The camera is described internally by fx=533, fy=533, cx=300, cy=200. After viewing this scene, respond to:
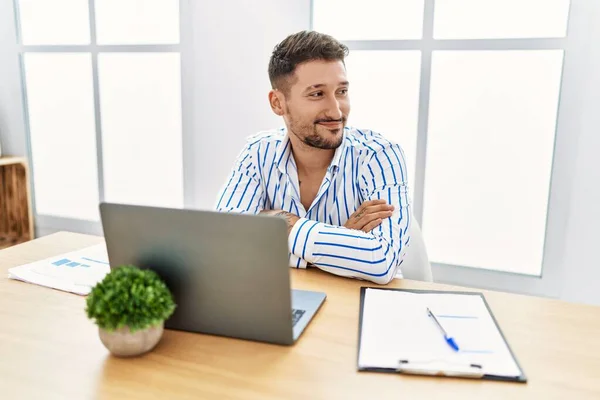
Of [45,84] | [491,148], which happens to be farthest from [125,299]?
[45,84]

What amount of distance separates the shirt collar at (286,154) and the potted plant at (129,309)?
0.82 meters

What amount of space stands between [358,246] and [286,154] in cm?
50

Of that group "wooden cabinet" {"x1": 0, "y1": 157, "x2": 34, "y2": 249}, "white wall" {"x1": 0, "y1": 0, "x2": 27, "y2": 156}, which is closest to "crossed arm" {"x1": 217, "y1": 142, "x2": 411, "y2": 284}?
"wooden cabinet" {"x1": 0, "y1": 157, "x2": 34, "y2": 249}

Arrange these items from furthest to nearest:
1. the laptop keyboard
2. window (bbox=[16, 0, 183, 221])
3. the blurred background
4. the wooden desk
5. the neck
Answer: window (bbox=[16, 0, 183, 221]), the blurred background, the neck, the laptop keyboard, the wooden desk

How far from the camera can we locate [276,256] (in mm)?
880

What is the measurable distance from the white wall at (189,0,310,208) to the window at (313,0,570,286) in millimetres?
213

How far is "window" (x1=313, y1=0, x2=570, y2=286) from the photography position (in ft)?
7.34

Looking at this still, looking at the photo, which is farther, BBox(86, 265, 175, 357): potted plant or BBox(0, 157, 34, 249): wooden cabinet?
BBox(0, 157, 34, 249): wooden cabinet

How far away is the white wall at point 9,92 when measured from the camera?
329 centimetres

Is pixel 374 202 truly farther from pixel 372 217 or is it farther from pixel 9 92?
pixel 9 92

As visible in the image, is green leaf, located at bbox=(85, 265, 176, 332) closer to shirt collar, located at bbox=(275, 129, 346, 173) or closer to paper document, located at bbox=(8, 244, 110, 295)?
paper document, located at bbox=(8, 244, 110, 295)

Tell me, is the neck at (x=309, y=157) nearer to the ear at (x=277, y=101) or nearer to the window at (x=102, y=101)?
the ear at (x=277, y=101)

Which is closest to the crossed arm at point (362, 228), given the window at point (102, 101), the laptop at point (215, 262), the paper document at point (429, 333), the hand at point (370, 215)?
the hand at point (370, 215)

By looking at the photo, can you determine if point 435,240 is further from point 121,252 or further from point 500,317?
point 121,252
